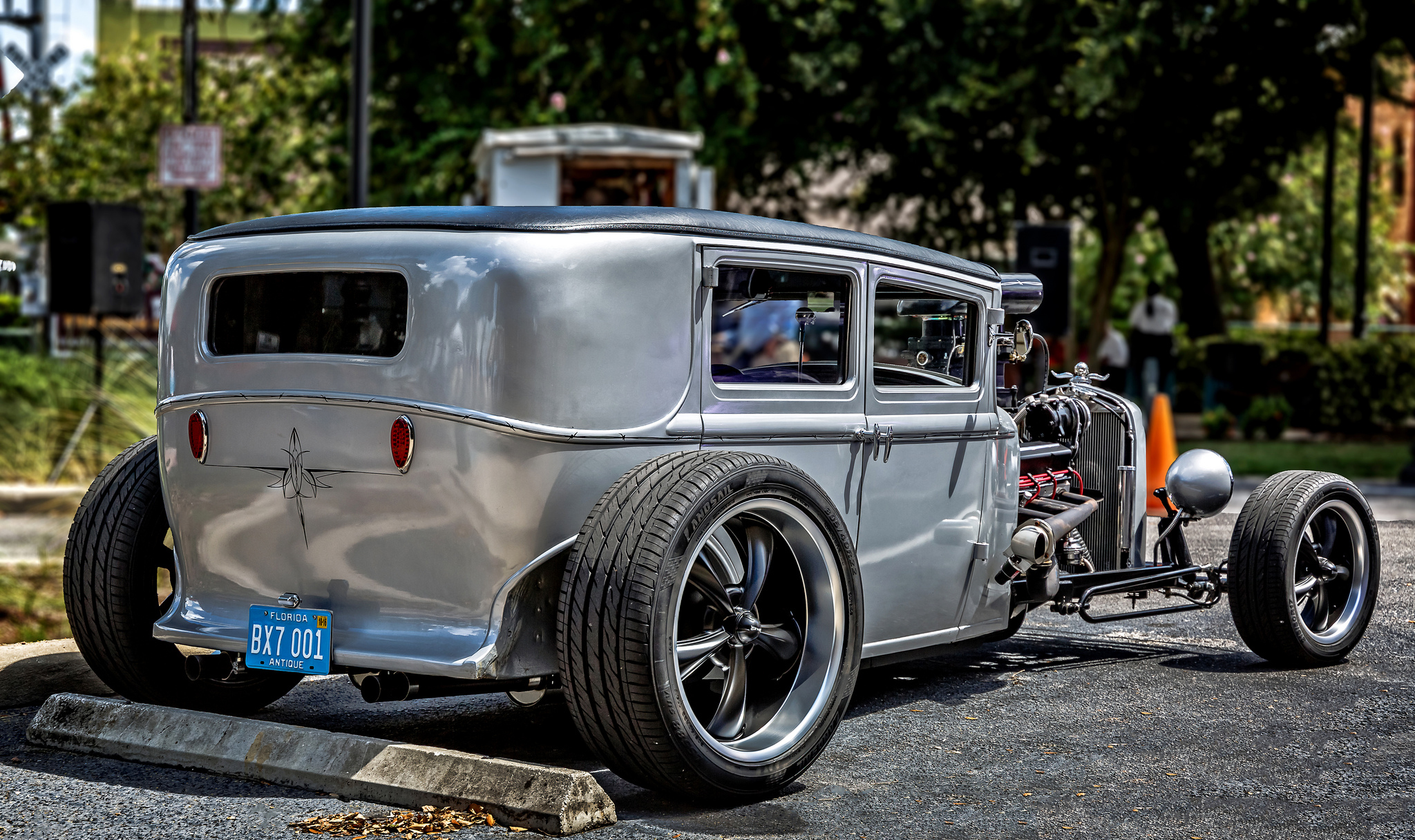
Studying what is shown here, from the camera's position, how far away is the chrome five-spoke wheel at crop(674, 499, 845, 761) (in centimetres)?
440

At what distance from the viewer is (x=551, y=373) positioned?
4.24 meters

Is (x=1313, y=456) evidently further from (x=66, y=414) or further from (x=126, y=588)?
(x=126, y=588)

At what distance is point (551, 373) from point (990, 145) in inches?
796

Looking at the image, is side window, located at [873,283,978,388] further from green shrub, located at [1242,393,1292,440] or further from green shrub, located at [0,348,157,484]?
green shrub, located at [1242,393,1292,440]

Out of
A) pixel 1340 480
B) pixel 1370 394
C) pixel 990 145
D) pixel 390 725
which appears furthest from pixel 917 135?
pixel 390 725

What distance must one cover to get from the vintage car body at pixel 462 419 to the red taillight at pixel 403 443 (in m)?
0.02

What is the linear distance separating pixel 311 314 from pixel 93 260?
10.4 meters

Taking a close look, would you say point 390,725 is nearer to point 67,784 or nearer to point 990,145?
point 67,784

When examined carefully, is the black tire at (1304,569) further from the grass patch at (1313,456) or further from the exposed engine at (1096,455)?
the grass patch at (1313,456)

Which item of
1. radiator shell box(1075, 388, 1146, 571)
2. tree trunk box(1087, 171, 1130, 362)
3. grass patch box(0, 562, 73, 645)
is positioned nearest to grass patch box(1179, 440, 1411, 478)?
tree trunk box(1087, 171, 1130, 362)

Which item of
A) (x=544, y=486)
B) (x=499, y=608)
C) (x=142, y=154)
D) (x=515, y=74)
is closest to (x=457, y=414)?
(x=544, y=486)

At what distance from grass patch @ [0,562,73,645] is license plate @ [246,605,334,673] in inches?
120

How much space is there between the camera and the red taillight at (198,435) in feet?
15.3

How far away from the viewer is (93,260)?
1400 cm
